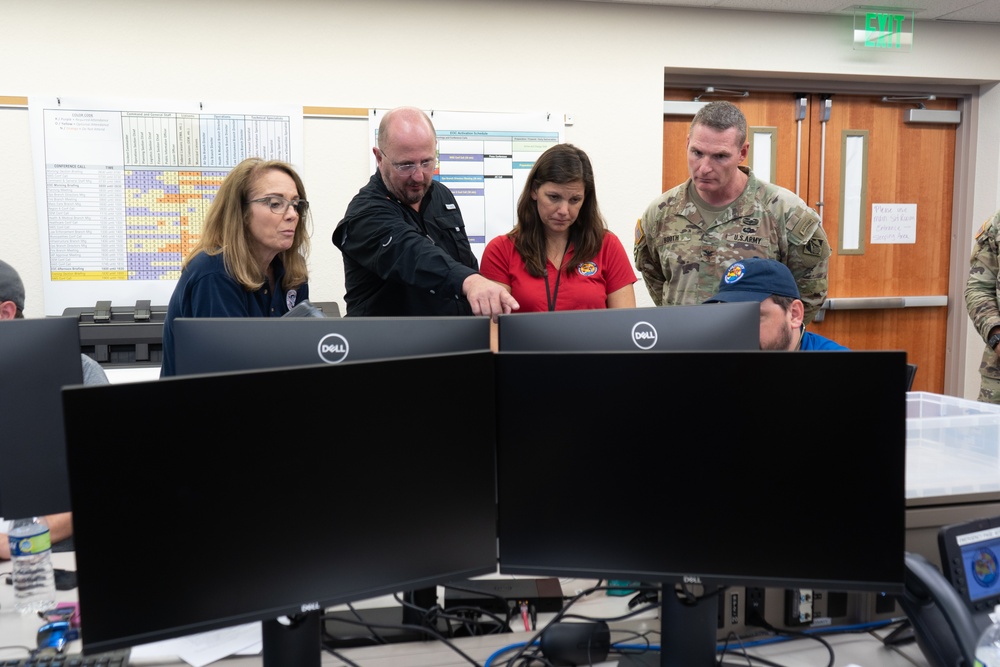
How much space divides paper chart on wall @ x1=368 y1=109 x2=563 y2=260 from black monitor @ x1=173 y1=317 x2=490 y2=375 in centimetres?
221

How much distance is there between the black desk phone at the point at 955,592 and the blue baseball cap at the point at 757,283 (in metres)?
0.81

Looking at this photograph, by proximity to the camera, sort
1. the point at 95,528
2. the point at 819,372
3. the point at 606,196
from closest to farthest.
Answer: the point at 95,528
the point at 819,372
the point at 606,196

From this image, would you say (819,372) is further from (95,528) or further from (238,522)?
(95,528)

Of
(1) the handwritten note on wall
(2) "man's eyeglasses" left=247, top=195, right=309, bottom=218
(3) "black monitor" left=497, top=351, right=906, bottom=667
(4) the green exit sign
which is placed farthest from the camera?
(1) the handwritten note on wall

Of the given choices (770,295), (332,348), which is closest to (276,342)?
(332,348)

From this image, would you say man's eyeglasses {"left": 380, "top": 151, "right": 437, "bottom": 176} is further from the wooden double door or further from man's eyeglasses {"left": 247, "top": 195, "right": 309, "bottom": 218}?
the wooden double door

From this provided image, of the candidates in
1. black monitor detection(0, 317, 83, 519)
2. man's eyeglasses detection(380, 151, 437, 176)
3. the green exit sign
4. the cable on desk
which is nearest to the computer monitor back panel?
the cable on desk

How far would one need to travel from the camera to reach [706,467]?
38.8 inches

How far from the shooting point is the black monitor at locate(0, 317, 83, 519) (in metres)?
1.13

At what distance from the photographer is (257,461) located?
2.92ft

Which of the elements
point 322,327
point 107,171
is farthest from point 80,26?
point 322,327

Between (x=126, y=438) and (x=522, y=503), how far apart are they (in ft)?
1.60

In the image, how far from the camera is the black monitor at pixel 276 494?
82cm

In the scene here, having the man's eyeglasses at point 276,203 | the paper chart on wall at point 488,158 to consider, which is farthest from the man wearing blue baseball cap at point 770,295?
the paper chart on wall at point 488,158
